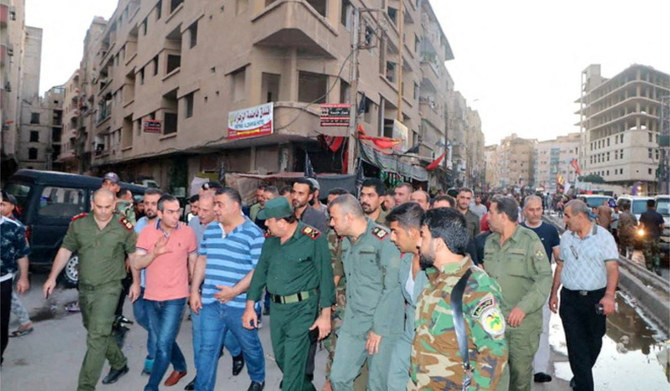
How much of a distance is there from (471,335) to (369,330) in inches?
57.9

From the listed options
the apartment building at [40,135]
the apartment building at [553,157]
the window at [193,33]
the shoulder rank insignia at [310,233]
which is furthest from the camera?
the apartment building at [553,157]

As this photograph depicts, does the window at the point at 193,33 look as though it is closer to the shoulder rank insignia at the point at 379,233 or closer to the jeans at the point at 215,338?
the jeans at the point at 215,338

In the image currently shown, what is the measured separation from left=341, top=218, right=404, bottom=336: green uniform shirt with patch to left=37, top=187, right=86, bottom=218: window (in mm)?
7024

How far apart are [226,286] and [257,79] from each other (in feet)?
41.9

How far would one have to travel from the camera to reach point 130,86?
102ft

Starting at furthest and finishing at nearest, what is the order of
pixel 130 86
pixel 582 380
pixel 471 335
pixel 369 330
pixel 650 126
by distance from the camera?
pixel 650 126 → pixel 130 86 → pixel 582 380 → pixel 369 330 → pixel 471 335

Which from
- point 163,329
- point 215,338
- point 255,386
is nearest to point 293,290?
point 215,338

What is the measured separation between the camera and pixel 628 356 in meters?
5.45

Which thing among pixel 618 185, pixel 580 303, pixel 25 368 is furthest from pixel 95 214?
pixel 618 185

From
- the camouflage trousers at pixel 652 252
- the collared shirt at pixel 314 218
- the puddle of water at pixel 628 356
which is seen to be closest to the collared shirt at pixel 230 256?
the collared shirt at pixel 314 218

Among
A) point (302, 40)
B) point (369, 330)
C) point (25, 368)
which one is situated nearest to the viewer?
point (369, 330)

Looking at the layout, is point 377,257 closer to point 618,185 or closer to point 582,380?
point 582,380

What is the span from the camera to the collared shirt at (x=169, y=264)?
3.96 metres

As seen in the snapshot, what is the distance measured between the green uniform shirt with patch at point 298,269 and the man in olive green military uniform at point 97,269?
1334mm
